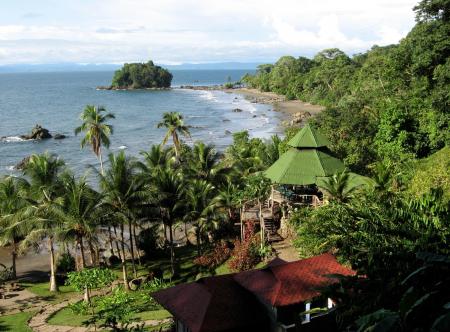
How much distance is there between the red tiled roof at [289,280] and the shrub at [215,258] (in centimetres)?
1202

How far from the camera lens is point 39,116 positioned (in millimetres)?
101938

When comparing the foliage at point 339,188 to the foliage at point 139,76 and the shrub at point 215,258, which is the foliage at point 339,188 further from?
the foliage at point 139,76

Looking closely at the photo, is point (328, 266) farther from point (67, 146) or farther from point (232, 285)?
point (67, 146)

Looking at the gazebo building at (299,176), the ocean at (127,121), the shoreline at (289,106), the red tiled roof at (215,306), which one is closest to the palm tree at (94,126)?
the gazebo building at (299,176)

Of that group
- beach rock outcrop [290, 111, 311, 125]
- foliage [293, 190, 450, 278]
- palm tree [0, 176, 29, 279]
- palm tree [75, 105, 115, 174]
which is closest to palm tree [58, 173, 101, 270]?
palm tree [0, 176, 29, 279]

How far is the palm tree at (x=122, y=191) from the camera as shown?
2448 centimetres

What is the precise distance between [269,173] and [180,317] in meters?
14.7

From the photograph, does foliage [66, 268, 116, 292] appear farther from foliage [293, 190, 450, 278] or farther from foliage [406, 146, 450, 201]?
foliage [406, 146, 450, 201]

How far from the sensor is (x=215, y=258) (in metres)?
26.5

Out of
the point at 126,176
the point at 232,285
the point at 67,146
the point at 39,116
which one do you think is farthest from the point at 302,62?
the point at 232,285

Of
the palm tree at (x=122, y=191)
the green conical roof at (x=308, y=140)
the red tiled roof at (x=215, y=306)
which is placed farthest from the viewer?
the green conical roof at (x=308, y=140)

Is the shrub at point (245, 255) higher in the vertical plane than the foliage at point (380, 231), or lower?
lower

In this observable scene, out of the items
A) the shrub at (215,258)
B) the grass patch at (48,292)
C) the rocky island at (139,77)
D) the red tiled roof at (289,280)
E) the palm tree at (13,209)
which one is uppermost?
the rocky island at (139,77)

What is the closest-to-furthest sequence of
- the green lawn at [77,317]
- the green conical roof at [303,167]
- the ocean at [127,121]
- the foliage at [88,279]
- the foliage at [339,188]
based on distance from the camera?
the green lawn at [77,317]
the foliage at [88,279]
the foliage at [339,188]
the green conical roof at [303,167]
the ocean at [127,121]
